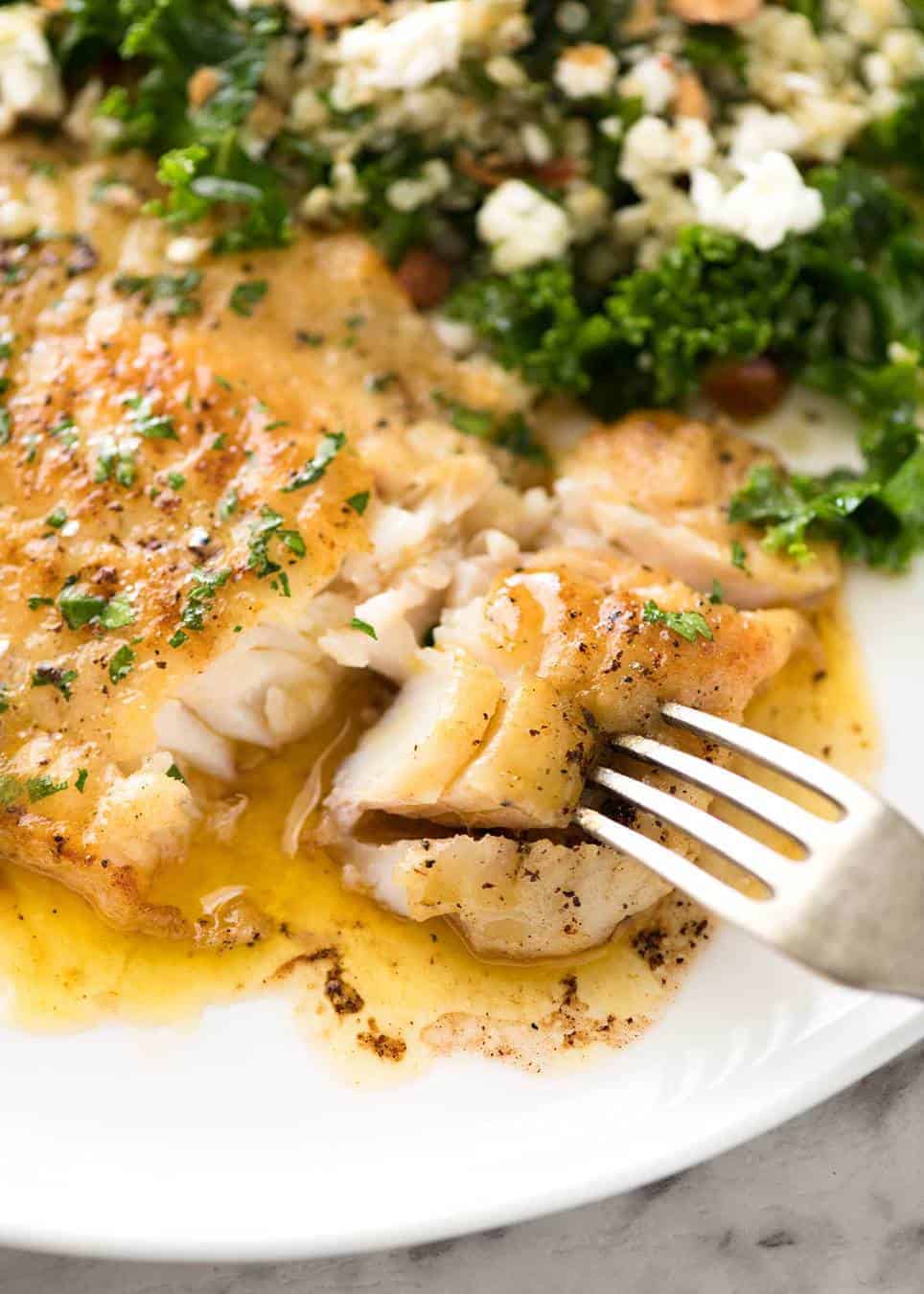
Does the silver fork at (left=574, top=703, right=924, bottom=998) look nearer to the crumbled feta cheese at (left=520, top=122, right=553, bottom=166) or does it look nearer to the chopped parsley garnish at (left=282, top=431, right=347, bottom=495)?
the chopped parsley garnish at (left=282, top=431, right=347, bottom=495)

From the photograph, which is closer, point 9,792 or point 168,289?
point 9,792

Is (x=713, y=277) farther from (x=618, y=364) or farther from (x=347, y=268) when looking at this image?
(x=347, y=268)

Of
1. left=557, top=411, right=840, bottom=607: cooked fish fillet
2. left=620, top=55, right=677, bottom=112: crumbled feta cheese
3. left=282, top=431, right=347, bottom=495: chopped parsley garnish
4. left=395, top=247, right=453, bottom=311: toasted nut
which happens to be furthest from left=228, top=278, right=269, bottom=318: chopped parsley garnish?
left=620, top=55, right=677, bottom=112: crumbled feta cheese

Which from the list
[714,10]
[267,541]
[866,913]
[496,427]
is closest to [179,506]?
[267,541]

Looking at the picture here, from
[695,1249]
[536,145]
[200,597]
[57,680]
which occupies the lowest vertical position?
[695,1249]

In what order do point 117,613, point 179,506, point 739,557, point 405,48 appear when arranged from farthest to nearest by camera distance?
point 405,48
point 739,557
point 179,506
point 117,613

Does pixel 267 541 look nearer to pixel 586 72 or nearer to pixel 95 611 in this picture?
pixel 95 611

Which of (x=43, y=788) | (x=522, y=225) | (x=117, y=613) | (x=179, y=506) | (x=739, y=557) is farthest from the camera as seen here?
(x=522, y=225)

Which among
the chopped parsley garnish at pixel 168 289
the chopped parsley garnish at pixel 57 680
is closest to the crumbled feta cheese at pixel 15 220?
the chopped parsley garnish at pixel 168 289
